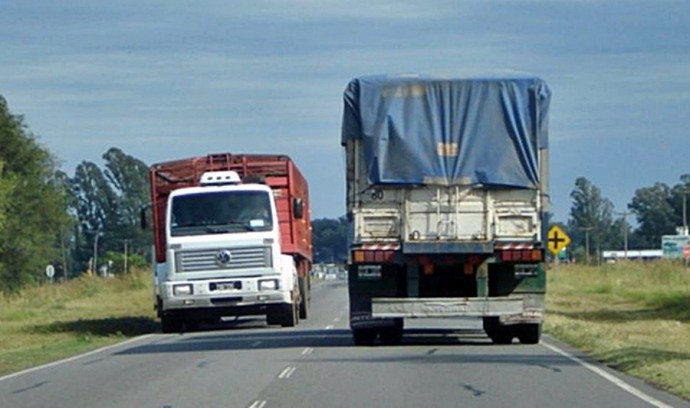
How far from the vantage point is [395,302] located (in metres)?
24.9

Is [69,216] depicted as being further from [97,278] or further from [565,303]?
[565,303]

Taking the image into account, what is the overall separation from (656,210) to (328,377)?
139567 mm

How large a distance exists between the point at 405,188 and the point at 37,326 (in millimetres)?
16748

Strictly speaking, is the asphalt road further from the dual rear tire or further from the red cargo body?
the red cargo body

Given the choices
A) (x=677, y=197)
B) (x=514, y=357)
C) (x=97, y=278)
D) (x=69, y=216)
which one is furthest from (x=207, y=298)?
(x=677, y=197)

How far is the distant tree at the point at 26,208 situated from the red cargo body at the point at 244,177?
45895 millimetres

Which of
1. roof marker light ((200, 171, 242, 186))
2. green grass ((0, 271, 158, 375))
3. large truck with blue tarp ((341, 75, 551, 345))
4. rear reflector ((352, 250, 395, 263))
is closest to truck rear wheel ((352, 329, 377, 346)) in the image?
large truck with blue tarp ((341, 75, 551, 345))

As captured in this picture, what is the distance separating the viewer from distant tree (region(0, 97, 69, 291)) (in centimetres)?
8144

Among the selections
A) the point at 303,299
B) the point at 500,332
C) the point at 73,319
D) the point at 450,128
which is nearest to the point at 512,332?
the point at 500,332

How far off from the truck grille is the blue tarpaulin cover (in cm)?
737

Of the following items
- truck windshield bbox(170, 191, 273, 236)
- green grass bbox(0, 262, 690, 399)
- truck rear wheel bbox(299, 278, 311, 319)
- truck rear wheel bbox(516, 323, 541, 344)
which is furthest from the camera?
truck rear wheel bbox(299, 278, 311, 319)

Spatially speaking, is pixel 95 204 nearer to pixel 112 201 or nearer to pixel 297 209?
pixel 112 201

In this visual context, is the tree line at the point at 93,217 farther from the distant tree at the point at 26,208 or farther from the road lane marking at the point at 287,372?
the road lane marking at the point at 287,372

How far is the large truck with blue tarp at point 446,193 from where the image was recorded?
24.7 meters
